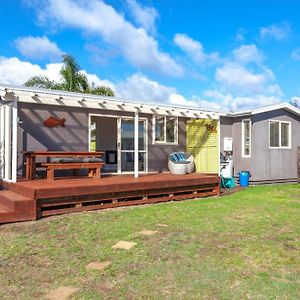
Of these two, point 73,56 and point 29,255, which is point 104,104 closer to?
point 29,255

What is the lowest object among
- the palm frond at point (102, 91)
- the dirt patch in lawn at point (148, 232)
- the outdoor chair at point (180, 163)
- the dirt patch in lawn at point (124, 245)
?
the dirt patch in lawn at point (124, 245)

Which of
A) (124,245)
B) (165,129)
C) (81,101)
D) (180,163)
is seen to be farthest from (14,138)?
(165,129)

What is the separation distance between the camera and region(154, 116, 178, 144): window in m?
12.6

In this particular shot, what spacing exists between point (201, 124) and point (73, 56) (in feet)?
34.2

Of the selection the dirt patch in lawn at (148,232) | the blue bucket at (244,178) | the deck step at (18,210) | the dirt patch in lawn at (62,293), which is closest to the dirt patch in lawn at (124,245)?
the dirt patch in lawn at (148,232)

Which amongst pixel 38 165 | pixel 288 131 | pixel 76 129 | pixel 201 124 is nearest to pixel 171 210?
pixel 38 165

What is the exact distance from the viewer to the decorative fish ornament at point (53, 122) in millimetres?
9959

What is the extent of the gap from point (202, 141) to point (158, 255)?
9652mm

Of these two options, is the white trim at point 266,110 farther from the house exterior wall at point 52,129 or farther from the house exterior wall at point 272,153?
the house exterior wall at point 52,129

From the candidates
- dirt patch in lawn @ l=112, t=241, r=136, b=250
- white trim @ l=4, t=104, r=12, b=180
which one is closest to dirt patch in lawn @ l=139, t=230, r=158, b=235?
dirt patch in lawn @ l=112, t=241, r=136, b=250

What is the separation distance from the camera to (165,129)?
1284 centimetres

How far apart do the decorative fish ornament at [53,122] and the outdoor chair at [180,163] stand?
3.87 metres

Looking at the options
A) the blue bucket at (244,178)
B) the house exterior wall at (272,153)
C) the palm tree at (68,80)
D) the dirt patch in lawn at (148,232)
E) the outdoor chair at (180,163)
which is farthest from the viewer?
the palm tree at (68,80)

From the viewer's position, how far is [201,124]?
45.4 ft
